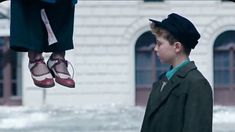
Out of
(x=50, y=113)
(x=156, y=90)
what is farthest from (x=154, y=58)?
(x=156, y=90)

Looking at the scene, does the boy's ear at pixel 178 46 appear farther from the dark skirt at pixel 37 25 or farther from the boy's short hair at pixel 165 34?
the dark skirt at pixel 37 25

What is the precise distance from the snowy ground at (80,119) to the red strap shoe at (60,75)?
45.7ft

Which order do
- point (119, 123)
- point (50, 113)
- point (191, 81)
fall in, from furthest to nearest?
point (50, 113) → point (119, 123) → point (191, 81)

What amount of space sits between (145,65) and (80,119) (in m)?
4.15

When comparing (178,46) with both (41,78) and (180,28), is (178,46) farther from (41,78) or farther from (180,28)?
(41,78)

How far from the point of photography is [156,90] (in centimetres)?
296

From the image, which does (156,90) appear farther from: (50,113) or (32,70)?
(50,113)

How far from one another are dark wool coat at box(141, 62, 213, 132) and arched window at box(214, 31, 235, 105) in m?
21.5

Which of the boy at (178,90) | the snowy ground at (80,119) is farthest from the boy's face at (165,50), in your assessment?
the snowy ground at (80,119)

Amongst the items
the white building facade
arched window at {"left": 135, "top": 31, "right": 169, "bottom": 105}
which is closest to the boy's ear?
the white building facade

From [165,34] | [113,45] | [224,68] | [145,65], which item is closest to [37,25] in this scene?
[165,34]

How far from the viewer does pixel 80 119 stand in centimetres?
2102

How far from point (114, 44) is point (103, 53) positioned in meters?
0.45

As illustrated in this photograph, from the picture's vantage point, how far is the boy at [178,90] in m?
2.79
